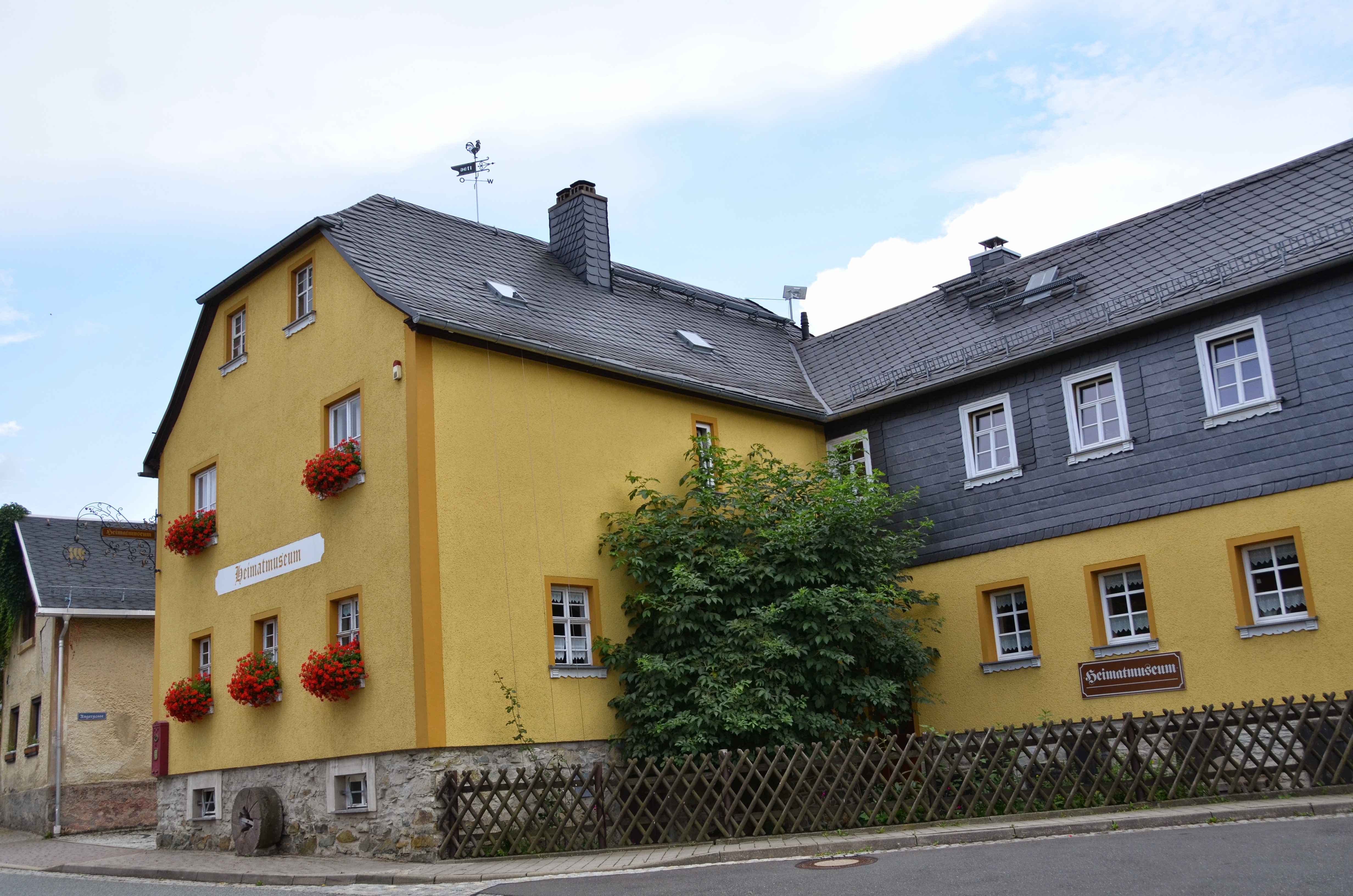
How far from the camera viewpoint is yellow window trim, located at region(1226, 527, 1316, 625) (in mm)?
14477

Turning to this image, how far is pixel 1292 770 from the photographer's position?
1236 cm

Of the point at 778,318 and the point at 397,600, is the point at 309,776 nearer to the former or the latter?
the point at 397,600

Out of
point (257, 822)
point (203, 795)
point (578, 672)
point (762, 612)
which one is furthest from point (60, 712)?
point (762, 612)

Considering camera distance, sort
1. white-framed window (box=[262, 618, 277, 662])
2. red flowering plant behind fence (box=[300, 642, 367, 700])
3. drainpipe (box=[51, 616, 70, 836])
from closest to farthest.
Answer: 1. red flowering plant behind fence (box=[300, 642, 367, 700])
2. white-framed window (box=[262, 618, 277, 662])
3. drainpipe (box=[51, 616, 70, 836])

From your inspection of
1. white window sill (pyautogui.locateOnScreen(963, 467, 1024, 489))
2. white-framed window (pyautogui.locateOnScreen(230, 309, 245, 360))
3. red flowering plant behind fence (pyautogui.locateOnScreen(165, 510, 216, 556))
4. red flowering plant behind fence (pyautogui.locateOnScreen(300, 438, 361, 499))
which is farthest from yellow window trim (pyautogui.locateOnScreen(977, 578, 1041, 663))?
white-framed window (pyautogui.locateOnScreen(230, 309, 245, 360))

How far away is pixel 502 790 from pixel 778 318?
13.7 meters

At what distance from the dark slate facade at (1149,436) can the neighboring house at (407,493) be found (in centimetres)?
258

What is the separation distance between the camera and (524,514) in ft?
52.4

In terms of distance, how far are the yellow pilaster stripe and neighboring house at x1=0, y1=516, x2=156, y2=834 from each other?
9680 millimetres

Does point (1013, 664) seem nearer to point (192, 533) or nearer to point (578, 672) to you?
point (578, 672)

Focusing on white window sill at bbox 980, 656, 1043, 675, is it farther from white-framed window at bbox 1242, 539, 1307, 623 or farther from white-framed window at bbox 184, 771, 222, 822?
white-framed window at bbox 184, 771, 222, 822

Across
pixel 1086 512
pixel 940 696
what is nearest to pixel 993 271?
pixel 1086 512

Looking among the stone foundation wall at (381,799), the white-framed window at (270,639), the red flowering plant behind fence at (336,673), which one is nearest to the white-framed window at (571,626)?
the stone foundation wall at (381,799)

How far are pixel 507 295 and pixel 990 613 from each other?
28.1 ft
